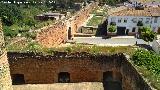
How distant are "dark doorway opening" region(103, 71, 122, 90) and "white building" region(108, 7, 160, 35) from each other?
22.2 meters

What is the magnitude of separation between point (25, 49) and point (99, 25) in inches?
1023

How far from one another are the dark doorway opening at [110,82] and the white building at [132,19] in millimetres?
22156

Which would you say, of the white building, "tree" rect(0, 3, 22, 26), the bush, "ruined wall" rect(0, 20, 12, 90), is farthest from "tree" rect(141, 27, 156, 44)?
"ruined wall" rect(0, 20, 12, 90)

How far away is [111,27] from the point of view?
40.0 meters

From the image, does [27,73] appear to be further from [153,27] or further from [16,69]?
[153,27]

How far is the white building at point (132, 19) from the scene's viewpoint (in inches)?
1608

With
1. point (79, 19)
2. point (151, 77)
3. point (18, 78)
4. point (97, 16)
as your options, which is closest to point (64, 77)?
point (18, 78)

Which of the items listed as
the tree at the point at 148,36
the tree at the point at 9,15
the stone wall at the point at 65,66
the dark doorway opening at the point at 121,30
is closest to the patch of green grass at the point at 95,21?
the dark doorway opening at the point at 121,30

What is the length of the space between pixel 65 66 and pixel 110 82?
9.61 ft

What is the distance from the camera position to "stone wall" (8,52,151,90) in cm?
1856

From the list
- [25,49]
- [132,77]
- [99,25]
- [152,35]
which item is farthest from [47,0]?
[132,77]

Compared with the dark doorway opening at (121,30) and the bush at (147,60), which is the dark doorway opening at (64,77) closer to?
the bush at (147,60)

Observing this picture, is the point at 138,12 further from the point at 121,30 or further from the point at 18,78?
the point at 18,78

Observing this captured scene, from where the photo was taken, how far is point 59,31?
109 ft
